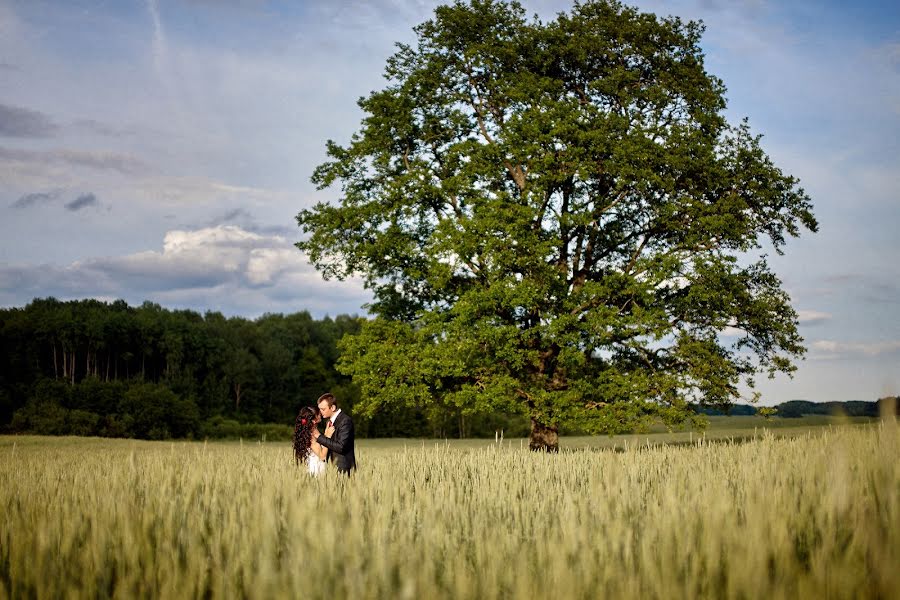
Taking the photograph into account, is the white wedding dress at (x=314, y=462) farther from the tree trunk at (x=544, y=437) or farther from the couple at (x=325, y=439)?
the tree trunk at (x=544, y=437)

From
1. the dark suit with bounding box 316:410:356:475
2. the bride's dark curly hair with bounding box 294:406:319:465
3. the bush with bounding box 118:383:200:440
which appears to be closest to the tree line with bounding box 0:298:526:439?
the bush with bounding box 118:383:200:440

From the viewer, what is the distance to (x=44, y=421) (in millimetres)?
58562

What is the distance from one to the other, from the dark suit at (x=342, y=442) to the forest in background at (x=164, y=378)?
52.9 m

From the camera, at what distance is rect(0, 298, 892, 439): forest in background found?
66750 mm

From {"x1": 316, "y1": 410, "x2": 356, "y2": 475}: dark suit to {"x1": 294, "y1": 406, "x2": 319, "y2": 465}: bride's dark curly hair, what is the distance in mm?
458

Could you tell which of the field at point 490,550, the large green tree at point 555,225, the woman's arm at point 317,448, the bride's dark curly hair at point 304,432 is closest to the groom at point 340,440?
the woman's arm at point 317,448

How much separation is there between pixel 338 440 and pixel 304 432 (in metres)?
0.84

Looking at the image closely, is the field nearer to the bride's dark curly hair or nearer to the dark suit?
the dark suit

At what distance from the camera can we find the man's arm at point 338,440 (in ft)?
31.7

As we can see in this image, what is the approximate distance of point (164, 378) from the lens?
276 ft

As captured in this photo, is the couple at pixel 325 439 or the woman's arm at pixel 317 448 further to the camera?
the woman's arm at pixel 317 448

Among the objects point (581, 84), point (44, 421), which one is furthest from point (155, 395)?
point (581, 84)

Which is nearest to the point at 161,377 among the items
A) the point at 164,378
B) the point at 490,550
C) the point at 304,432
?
the point at 164,378

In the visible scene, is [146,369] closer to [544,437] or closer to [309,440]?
[544,437]
